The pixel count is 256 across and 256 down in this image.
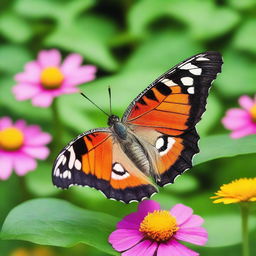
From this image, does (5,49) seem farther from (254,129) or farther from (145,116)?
(145,116)

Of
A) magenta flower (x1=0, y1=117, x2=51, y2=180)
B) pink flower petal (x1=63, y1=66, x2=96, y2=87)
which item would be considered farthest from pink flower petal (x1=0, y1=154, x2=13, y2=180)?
pink flower petal (x1=63, y1=66, x2=96, y2=87)

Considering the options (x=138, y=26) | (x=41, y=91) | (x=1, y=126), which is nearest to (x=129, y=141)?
(x=41, y=91)

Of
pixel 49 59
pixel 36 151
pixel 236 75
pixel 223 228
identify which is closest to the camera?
pixel 223 228

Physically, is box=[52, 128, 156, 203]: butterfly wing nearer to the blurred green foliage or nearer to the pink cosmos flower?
the pink cosmos flower

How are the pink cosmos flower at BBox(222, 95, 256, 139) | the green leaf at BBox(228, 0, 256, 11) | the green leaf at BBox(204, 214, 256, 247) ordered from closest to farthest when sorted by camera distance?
the green leaf at BBox(204, 214, 256, 247)
the pink cosmos flower at BBox(222, 95, 256, 139)
the green leaf at BBox(228, 0, 256, 11)

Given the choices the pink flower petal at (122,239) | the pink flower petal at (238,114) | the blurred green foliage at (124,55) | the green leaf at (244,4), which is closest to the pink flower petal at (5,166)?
the blurred green foliage at (124,55)

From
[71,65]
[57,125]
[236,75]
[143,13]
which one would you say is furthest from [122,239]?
[143,13]

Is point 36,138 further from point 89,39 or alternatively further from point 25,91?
point 89,39
